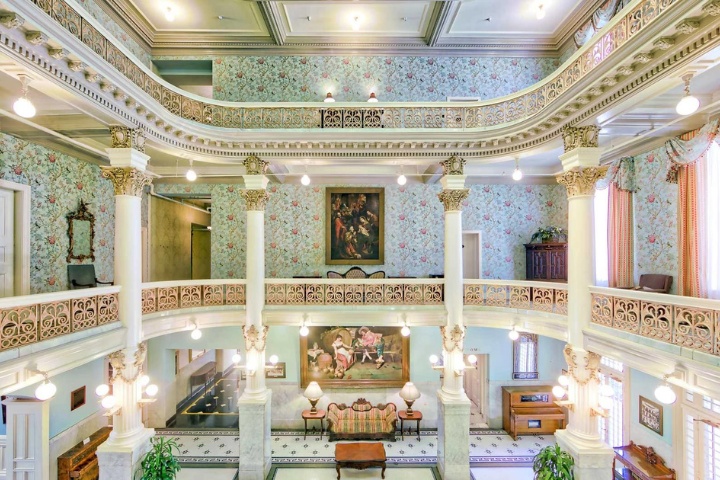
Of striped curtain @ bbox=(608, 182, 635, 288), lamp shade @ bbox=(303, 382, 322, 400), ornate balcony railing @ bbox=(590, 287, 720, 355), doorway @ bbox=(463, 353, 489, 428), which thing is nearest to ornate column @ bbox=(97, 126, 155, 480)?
lamp shade @ bbox=(303, 382, 322, 400)

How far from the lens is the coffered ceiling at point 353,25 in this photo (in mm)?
8494

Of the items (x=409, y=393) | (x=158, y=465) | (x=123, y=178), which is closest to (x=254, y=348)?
(x=158, y=465)

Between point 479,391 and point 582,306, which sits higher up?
point 582,306

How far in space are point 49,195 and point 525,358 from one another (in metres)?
13.5

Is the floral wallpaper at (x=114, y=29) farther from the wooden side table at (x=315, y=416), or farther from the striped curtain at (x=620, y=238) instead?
the striped curtain at (x=620, y=238)

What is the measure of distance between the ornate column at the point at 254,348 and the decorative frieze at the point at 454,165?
4471 millimetres

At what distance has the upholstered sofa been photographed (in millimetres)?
9703

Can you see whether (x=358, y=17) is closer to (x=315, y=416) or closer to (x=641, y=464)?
(x=315, y=416)

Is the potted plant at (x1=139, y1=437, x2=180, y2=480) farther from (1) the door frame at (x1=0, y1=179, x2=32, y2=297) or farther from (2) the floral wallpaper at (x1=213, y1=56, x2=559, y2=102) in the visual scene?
(2) the floral wallpaper at (x1=213, y1=56, x2=559, y2=102)

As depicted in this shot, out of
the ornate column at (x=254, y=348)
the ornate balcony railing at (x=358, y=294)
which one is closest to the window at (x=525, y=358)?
the ornate balcony railing at (x=358, y=294)

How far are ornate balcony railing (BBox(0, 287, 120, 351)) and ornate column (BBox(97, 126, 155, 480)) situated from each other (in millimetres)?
303

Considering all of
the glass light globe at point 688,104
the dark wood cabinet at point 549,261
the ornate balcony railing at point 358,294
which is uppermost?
the glass light globe at point 688,104

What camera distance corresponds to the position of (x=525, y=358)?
35.3 feet

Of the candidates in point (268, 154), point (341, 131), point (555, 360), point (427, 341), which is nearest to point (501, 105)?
point (341, 131)
